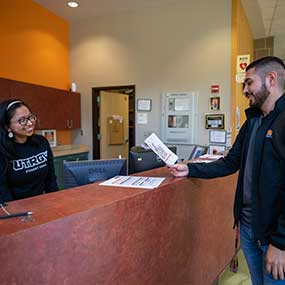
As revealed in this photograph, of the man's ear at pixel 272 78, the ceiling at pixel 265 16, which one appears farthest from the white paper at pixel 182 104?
the man's ear at pixel 272 78

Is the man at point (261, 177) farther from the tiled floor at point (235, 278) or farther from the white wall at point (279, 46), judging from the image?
the white wall at point (279, 46)

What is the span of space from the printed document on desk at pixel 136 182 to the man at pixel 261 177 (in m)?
0.32

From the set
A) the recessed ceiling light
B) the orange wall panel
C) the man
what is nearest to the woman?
the man

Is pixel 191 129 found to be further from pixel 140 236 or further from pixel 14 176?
pixel 140 236

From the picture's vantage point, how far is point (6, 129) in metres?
2.02

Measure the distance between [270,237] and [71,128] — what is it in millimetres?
4792

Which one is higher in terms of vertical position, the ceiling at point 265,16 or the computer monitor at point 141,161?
the ceiling at point 265,16

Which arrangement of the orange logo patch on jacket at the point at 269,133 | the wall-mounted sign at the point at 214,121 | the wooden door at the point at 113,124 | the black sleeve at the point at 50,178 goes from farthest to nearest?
the wooden door at the point at 113,124
the wall-mounted sign at the point at 214,121
the black sleeve at the point at 50,178
the orange logo patch on jacket at the point at 269,133

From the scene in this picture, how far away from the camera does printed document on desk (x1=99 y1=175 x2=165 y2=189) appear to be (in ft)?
4.75

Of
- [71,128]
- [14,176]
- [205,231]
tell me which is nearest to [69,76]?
[71,128]

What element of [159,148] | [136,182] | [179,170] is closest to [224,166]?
[179,170]

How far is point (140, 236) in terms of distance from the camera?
134 cm

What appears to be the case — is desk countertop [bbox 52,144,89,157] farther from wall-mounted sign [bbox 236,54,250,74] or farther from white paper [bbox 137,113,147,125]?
wall-mounted sign [bbox 236,54,250,74]

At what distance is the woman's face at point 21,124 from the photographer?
2027mm
